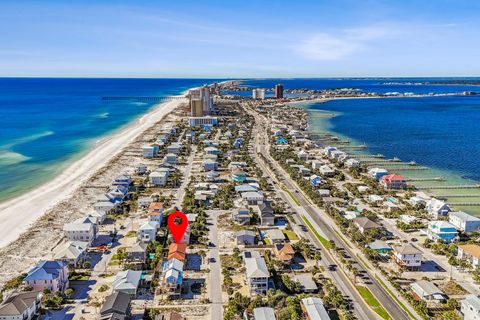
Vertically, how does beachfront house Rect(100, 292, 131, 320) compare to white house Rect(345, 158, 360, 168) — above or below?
below

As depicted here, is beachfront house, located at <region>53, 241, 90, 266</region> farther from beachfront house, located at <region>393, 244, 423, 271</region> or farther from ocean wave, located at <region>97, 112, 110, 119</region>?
ocean wave, located at <region>97, 112, 110, 119</region>

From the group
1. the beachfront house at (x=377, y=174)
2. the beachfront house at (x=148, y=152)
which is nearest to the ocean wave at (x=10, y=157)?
the beachfront house at (x=148, y=152)

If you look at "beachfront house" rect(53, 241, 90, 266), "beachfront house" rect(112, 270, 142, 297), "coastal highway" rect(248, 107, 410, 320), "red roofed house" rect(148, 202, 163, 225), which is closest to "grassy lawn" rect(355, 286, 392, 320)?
"coastal highway" rect(248, 107, 410, 320)

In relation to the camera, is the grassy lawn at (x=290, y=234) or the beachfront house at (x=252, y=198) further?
the beachfront house at (x=252, y=198)

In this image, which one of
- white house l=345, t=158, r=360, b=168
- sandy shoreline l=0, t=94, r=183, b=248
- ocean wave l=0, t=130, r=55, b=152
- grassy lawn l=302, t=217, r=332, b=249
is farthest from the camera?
ocean wave l=0, t=130, r=55, b=152

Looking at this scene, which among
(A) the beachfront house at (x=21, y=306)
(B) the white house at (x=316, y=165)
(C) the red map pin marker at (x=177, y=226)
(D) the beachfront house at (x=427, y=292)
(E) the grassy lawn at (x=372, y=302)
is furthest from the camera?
(B) the white house at (x=316, y=165)

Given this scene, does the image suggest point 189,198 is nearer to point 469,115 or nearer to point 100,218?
point 100,218

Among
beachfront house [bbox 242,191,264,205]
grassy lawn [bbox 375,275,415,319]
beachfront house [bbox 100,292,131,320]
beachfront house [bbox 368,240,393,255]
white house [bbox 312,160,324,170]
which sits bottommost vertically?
grassy lawn [bbox 375,275,415,319]

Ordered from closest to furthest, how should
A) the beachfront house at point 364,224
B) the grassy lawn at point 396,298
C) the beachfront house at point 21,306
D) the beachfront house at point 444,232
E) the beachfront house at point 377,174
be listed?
1. the beachfront house at point 21,306
2. the grassy lawn at point 396,298
3. the beachfront house at point 444,232
4. the beachfront house at point 364,224
5. the beachfront house at point 377,174

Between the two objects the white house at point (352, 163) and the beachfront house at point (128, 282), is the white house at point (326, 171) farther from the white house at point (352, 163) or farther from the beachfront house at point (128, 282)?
the beachfront house at point (128, 282)
